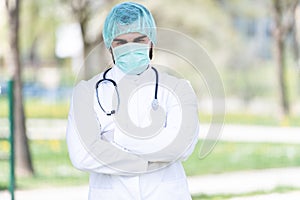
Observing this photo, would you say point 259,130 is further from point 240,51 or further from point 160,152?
point 160,152

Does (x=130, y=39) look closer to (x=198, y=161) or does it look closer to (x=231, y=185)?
(x=231, y=185)

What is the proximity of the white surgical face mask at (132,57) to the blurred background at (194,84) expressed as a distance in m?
0.21

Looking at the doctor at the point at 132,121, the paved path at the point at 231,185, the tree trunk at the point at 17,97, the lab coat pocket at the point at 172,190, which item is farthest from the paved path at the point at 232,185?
the doctor at the point at 132,121

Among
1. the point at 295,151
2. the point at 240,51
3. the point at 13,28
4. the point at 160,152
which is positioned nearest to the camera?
the point at 160,152

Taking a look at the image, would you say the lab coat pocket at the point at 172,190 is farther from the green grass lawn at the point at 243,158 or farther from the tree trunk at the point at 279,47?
the tree trunk at the point at 279,47

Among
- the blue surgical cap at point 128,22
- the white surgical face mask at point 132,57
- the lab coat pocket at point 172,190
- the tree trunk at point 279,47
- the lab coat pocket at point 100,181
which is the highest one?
the tree trunk at point 279,47

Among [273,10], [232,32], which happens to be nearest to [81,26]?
[273,10]

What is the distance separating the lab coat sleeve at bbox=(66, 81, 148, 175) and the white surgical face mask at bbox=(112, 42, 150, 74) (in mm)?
160

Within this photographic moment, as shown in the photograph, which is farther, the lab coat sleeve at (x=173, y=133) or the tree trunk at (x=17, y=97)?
the tree trunk at (x=17, y=97)

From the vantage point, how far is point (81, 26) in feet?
78.2

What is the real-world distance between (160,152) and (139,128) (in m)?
0.12

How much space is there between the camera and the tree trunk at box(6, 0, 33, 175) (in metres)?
11.4

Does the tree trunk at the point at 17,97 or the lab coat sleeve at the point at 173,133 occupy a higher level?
the tree trunk at the point at 17,97

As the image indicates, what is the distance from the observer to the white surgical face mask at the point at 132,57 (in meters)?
3.14
